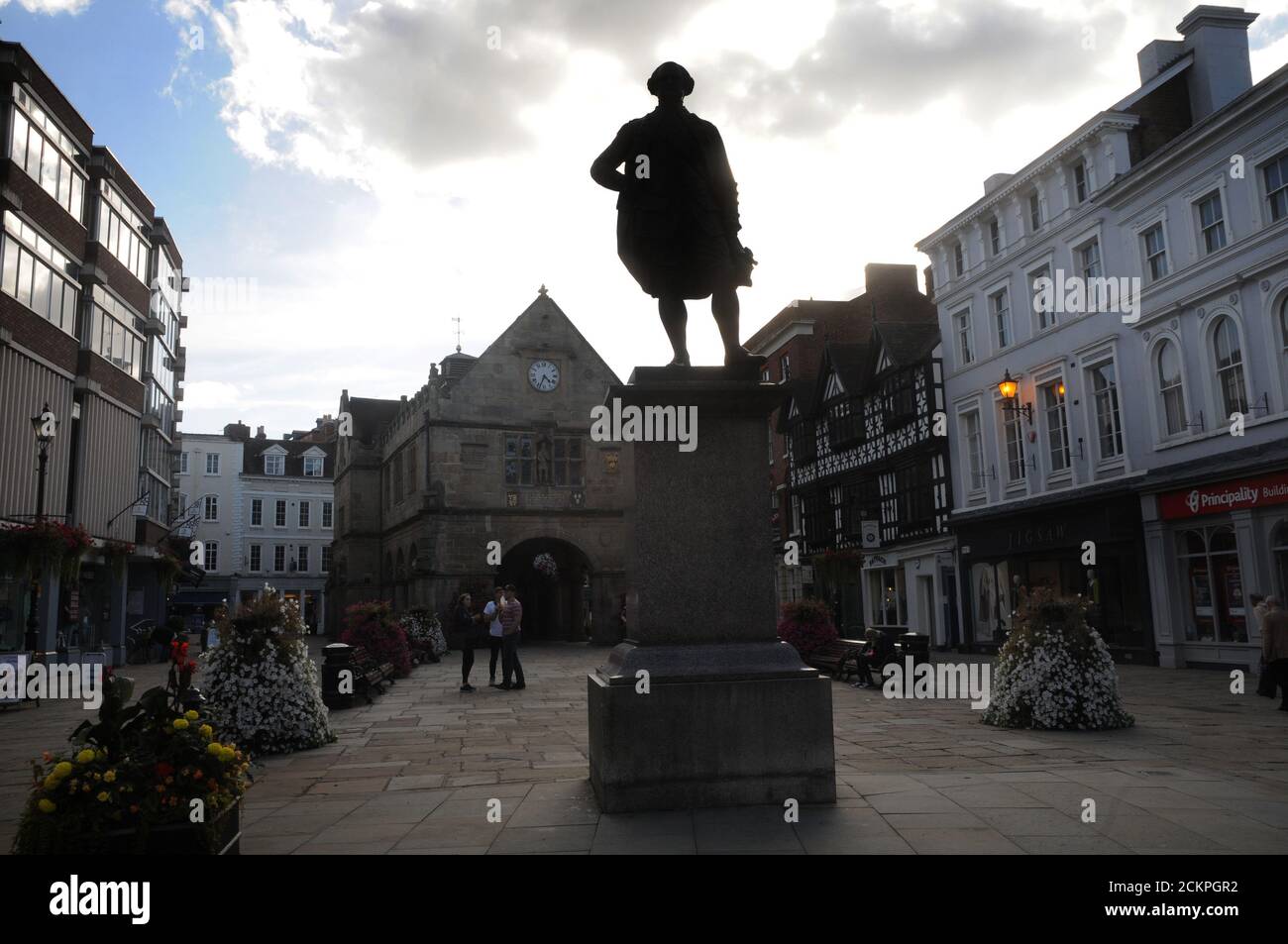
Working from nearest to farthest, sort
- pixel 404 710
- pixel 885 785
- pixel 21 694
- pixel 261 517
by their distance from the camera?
pixel 885 785
pixel 404 710
pixel 21 694
pixel 261 517

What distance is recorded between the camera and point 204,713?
5203 mm

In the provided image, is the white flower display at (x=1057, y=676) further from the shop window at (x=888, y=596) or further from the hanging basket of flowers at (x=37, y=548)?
the shop window at (x=888, y=596)

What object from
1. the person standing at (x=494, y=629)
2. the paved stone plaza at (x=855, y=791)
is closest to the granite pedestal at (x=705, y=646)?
the paved stone plaza at (x=855, y=791)

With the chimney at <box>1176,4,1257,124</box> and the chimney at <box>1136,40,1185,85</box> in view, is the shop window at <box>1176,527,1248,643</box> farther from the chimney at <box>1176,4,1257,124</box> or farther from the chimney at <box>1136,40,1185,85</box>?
the chimney at <box>1136,40,1185,85</box>

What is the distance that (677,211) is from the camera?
680cm

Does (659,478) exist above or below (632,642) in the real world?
above

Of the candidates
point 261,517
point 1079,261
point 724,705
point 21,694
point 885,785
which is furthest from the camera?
point 261,517

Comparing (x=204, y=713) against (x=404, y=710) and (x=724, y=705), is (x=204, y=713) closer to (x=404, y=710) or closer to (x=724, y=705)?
(x=724, y=705)

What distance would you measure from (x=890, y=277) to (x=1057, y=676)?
114 feet

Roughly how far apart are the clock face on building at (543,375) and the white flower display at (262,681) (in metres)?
30.8

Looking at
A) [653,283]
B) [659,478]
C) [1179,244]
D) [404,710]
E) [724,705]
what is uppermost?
[1179,244]

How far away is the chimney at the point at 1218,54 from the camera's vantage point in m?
23.8

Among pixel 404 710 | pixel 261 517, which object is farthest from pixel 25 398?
pixel 261 517

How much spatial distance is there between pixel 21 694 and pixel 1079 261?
26.4 meters
